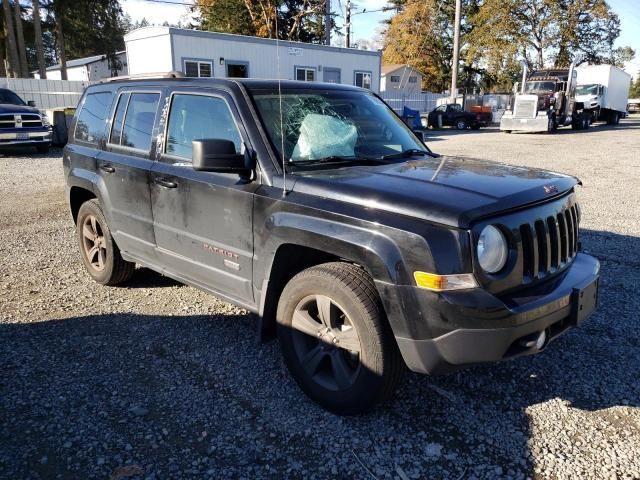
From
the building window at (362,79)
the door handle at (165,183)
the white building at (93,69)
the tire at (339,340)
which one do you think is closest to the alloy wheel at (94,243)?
the door handle at (165,183)

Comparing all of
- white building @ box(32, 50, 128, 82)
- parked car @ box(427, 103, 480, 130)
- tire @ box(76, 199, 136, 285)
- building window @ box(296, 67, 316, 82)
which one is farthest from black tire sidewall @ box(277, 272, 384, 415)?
white building @ box(32, 50, 128, 82)

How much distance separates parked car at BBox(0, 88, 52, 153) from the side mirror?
14456 mm

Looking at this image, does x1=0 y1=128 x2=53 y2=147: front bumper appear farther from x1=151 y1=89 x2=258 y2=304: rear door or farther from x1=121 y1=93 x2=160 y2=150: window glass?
x1=151 y1=89 x2=258 y2=304: rear door

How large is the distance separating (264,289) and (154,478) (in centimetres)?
120

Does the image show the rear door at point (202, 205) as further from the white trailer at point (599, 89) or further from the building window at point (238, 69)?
the white trailer at point (599, 89)

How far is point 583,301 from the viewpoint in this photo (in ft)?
9.78

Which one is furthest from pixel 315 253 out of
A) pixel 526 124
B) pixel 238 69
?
pixel 526 124

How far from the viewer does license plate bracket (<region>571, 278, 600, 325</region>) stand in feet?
Result: 9.47

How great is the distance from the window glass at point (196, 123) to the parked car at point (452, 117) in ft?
96.8

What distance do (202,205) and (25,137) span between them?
14201 millimetres

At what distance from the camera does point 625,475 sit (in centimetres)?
260

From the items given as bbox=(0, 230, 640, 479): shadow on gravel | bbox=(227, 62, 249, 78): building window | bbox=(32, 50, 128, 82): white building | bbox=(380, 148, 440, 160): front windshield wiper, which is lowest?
bbox=(0, 230, 640, 479): shadow on gravel

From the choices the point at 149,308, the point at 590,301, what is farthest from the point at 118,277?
the point at 590,301

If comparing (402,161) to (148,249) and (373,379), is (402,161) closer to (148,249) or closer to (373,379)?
(373,379)
